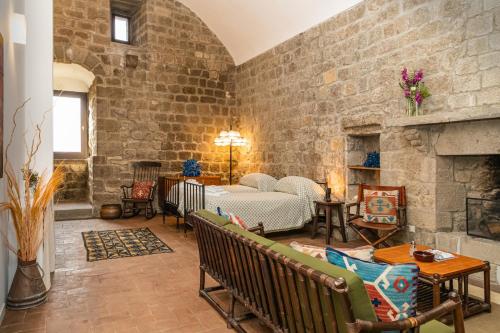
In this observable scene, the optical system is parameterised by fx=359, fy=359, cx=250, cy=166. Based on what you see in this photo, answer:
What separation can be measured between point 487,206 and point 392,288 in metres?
2.71

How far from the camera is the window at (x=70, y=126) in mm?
7949

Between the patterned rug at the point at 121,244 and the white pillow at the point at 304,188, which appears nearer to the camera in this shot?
the patterned rug at the point at 121,244

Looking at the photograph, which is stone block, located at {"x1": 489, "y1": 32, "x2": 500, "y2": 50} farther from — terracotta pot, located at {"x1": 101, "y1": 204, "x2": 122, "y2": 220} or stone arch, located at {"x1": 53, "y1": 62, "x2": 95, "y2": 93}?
stone arch, located at {"x1": 53, "y1": 62, "x2": 95, "y2": 93}

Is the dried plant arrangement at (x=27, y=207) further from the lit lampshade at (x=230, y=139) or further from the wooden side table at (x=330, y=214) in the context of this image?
the lit lampshade at (x=230, y=139)

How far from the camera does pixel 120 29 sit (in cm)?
764

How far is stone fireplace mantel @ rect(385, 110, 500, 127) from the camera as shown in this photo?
10.0 feet

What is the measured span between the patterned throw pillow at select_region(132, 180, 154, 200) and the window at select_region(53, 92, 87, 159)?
2.09m

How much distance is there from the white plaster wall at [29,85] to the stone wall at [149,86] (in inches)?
144

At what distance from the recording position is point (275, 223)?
5059 millimetres

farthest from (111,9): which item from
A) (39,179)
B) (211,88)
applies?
(39,179)

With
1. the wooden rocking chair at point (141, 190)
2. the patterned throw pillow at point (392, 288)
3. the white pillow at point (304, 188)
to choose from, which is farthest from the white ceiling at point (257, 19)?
the patterned throw pillow at point (392, 288)

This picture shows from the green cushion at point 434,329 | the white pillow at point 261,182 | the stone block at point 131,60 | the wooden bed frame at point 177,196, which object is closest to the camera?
the green cushion at point 434,329

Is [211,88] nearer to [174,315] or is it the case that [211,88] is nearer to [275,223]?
[275,223]

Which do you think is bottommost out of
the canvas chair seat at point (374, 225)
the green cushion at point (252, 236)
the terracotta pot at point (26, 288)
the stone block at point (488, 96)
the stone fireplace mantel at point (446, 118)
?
the terracotta pot at point (26, 288)
